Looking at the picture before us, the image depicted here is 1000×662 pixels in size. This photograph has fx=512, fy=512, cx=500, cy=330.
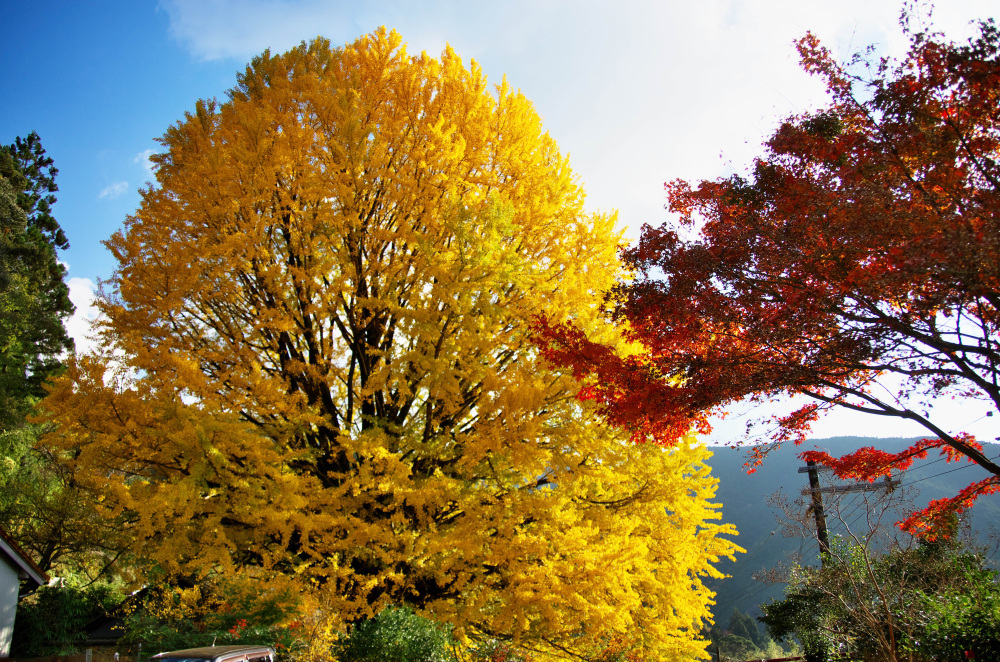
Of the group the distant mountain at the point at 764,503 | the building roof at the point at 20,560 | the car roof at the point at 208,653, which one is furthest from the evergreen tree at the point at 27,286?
the distant mountain at the point at 764,503

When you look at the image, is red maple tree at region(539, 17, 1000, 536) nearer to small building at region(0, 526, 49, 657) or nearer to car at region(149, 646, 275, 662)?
car at region(149, 646, 275, 662)

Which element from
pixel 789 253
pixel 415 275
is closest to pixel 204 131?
pixel 415 275

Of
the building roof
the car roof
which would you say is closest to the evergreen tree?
the building roof

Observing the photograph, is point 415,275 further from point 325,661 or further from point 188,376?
point 325,661

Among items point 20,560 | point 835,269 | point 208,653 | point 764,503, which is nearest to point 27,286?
point 20,560

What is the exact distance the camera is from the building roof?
40.9 ft

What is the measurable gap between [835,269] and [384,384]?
476 centimetres

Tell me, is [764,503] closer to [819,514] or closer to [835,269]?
[819,514]

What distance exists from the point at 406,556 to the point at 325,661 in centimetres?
359

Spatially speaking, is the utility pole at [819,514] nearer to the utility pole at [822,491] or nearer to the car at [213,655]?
the utility pole at [822,491]

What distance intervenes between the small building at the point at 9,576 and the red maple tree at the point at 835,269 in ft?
49.5

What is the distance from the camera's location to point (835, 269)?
16.5 feet

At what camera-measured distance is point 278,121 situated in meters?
6.98

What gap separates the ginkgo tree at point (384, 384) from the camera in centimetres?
525
